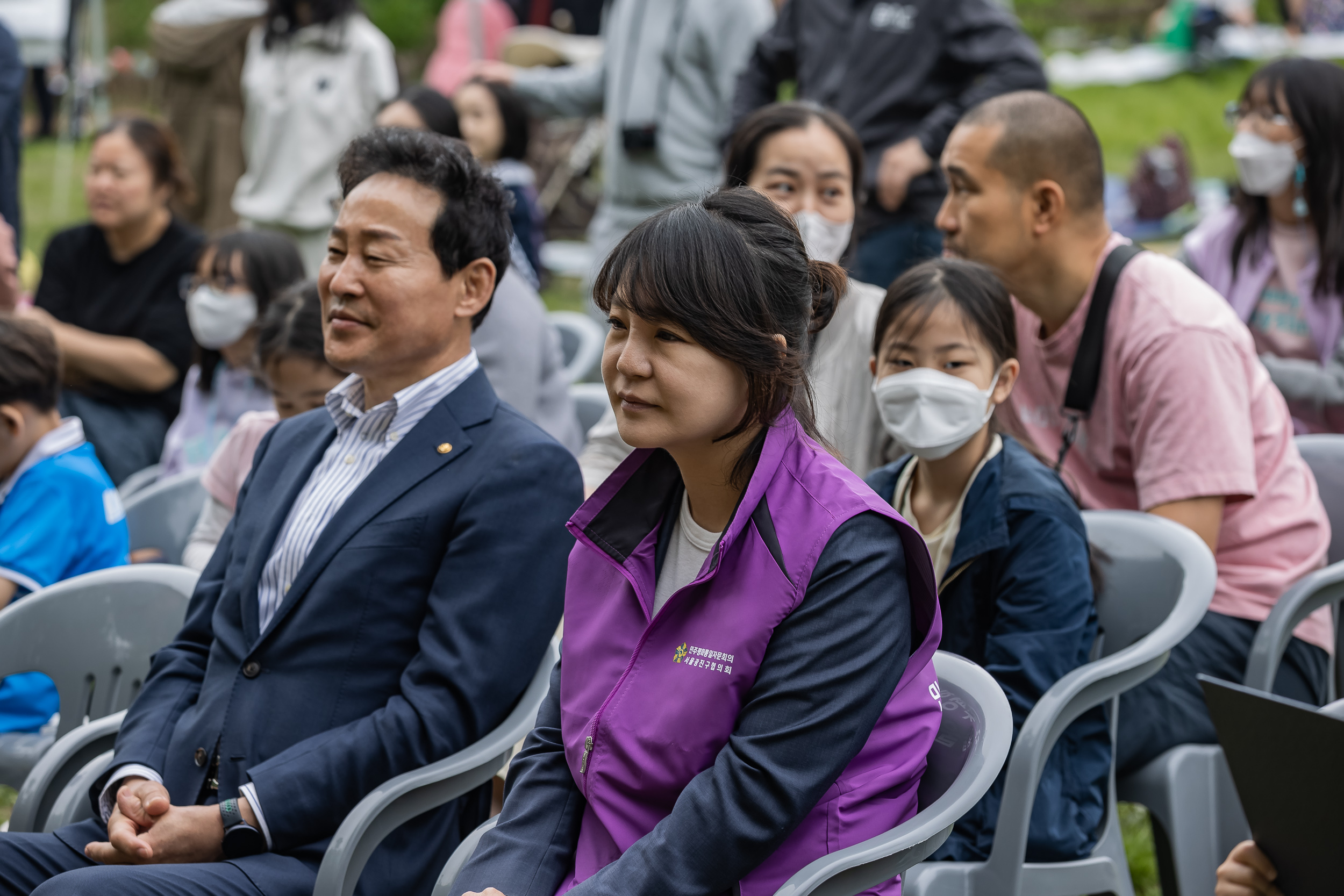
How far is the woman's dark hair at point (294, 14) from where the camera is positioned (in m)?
5.52

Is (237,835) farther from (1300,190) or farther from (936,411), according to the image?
(1300,190)

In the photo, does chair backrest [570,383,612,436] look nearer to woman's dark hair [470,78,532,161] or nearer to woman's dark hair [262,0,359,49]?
woman's dark hair [470,78,532,161]

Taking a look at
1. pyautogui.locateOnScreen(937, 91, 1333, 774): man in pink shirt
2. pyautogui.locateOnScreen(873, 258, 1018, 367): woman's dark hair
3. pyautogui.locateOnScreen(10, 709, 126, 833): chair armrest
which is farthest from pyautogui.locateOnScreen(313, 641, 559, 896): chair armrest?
pyautogui.locateOnScreen(937, 91, 1333, 774): man in pink shirt

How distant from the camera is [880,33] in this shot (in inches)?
168

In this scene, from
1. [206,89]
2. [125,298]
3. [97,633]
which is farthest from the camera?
Answer: [206,89]

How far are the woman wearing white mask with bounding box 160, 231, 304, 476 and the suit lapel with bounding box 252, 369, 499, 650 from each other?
1.87 metres

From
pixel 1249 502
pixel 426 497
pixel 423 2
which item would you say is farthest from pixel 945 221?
pixel 423 2

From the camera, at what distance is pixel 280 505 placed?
7.54ft

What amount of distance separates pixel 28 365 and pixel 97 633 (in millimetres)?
726

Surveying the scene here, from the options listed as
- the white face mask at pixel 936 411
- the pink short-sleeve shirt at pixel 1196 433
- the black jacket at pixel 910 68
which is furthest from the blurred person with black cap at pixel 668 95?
the white face mask at pixel 936 411

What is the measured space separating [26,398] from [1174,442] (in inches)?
99.2

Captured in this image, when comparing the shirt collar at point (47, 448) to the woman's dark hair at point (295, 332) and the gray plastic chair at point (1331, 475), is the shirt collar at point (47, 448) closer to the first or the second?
the woman's dark hair at point (295, 332)

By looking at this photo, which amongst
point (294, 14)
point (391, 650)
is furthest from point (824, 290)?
point (294, 14)

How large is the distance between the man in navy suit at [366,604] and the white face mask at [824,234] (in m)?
0.96
